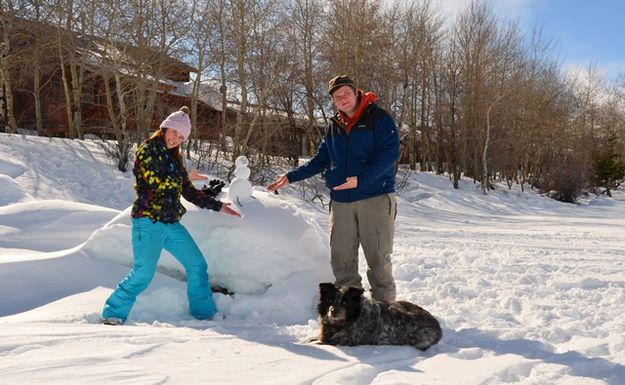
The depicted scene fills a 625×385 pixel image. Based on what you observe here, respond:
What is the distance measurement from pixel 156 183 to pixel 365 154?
171cm

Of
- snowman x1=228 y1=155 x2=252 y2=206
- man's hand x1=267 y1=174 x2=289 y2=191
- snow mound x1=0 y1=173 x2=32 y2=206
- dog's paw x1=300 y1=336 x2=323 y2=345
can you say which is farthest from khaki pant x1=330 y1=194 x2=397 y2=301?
snow mound x1=0 y1=173 x2=32 y2=206

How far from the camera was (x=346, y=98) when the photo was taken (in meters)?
4.00

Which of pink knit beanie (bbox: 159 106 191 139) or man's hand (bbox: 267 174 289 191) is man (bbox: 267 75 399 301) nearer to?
man's hand (bbox: 267 174 289 191)

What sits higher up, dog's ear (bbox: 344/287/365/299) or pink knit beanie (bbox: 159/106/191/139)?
pink knit beanie (bbox: 159/106/191/139)

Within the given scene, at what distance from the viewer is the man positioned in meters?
3.98

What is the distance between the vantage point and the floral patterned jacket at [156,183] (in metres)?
3.86

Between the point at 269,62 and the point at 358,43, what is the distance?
3875 mm

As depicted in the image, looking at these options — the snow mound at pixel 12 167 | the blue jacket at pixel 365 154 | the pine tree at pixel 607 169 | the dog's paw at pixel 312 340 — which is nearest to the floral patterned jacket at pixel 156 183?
the blue jacket at pixel 365 154

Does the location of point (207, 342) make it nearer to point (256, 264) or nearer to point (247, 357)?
point (247, 357)

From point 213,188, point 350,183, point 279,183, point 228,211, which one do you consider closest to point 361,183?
point 350,183

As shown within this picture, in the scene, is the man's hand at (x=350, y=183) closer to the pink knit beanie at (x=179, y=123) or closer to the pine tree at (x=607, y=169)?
the pink knit beanie at (x=179, y=123)

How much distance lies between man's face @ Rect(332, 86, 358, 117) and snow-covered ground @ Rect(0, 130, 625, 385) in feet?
4.99

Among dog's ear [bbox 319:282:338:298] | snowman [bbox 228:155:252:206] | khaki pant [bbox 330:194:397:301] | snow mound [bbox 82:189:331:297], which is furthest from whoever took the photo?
snowman [bbox 228:155:252:206]

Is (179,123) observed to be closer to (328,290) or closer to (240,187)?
(240,187)
